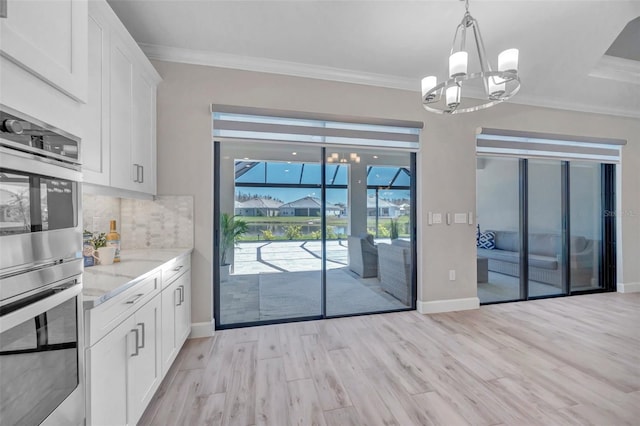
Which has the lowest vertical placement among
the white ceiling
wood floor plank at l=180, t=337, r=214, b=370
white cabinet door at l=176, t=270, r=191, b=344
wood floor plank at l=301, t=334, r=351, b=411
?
wood floor plank at l=301, t=334, r=351, b=411

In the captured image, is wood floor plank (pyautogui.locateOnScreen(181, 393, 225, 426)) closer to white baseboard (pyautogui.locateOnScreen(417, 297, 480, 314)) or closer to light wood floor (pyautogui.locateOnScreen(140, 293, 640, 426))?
light wood floor (pyautogui.locateOnScreen(140, 293, 640, 426))

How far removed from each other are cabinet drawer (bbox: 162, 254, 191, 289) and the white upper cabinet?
0.66 m

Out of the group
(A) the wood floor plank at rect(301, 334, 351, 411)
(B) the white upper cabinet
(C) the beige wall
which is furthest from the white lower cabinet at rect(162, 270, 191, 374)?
(A) the wood floor plank at rect(301, 334, 351, 411)

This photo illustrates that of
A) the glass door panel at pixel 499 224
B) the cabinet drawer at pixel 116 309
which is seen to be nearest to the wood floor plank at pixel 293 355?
the cabinet drawer at pixel 116 309

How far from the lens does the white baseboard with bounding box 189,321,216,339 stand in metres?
2.75

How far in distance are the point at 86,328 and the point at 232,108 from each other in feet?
7.53

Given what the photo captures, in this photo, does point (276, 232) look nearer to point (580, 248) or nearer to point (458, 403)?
point (458, 403)

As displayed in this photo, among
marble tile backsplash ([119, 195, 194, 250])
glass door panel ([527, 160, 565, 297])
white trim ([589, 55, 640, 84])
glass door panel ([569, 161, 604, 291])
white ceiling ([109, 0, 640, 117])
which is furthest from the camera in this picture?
glass door panel ([569, 161, 604, 291])

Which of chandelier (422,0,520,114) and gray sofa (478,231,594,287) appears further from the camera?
gray sofa (478,231,594,287)

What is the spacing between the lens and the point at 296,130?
3.04 m

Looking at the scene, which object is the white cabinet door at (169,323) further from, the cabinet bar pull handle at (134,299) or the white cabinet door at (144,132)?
the white cabinet door at (144,132)

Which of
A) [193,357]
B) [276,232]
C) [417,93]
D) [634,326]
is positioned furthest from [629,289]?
[193,357]

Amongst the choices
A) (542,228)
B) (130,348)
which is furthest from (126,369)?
(542,228)

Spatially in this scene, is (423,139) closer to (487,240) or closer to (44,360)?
(487,240)
